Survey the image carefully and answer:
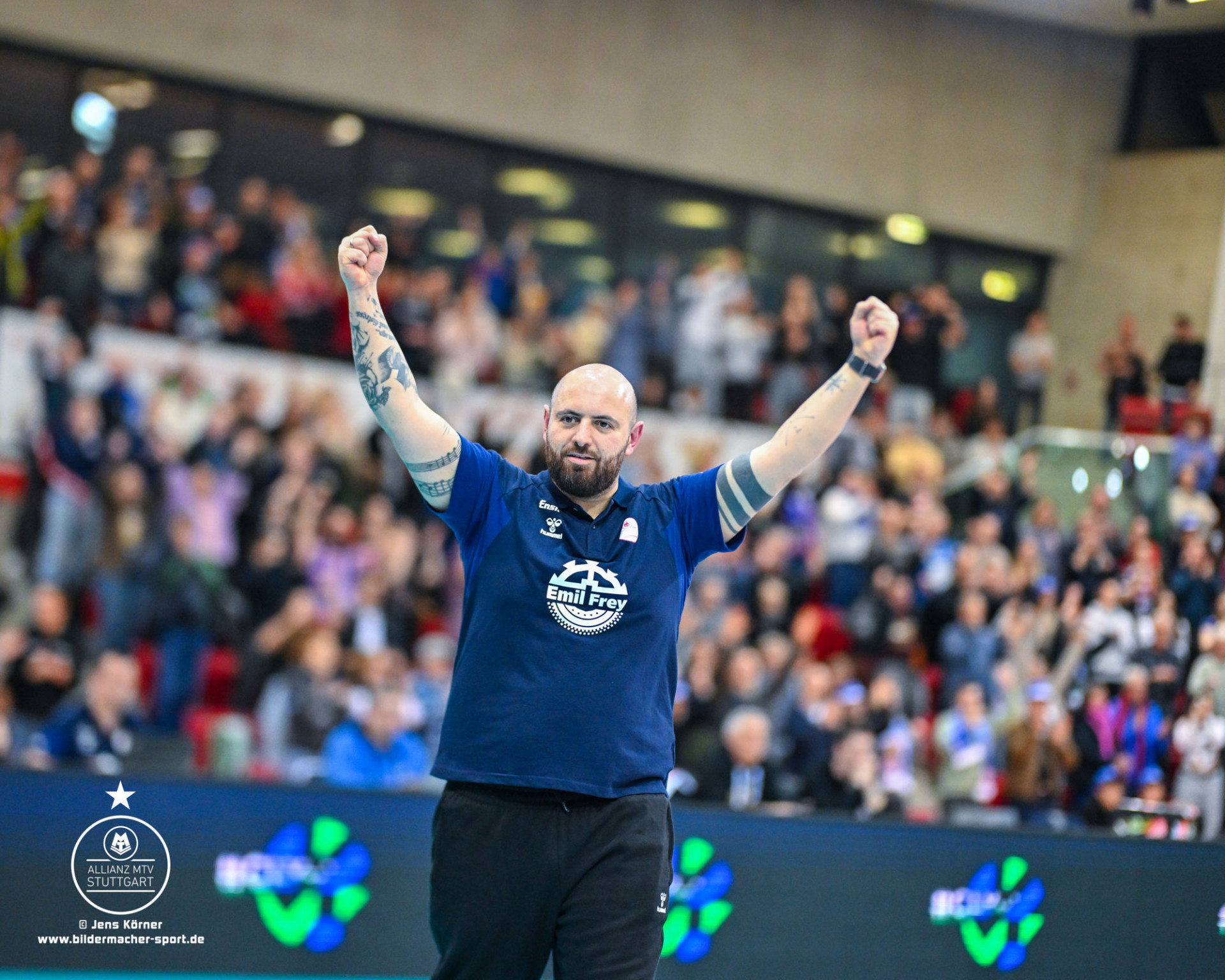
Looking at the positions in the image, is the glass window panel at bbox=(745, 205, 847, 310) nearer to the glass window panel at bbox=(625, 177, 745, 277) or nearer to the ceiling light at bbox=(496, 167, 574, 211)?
the glass window panel at bbox=(625, 177, 745, 277)

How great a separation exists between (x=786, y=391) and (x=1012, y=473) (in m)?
2.67

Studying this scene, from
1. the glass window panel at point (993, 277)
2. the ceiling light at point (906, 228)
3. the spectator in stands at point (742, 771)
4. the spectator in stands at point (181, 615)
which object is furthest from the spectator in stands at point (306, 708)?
the glass window panel at point (993, 277)

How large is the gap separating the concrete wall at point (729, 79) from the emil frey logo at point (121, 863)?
425 inches

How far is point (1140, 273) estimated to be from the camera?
19016 mm

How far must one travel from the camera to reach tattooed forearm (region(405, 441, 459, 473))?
378cm

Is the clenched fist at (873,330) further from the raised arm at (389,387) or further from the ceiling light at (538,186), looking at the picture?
the ceiling light at (538,186)

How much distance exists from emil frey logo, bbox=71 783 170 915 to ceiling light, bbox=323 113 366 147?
11.3 m

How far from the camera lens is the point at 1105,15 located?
17.9m

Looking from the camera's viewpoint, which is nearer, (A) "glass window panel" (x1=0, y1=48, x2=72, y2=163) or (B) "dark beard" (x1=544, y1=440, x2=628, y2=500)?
(B) "dark beard" (x1=544, y1=440, x2=628, y2=500)

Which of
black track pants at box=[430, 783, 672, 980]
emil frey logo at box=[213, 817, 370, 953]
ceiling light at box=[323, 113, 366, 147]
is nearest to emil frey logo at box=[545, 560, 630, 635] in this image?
black track pants at box=[430, 783, 672, 980]

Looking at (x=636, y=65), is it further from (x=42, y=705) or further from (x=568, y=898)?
(x=568, y=898)

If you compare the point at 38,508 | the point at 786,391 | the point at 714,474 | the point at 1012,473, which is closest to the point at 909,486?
the point at 1012,473

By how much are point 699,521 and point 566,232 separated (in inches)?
536

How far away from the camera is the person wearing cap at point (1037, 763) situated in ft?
33.7
